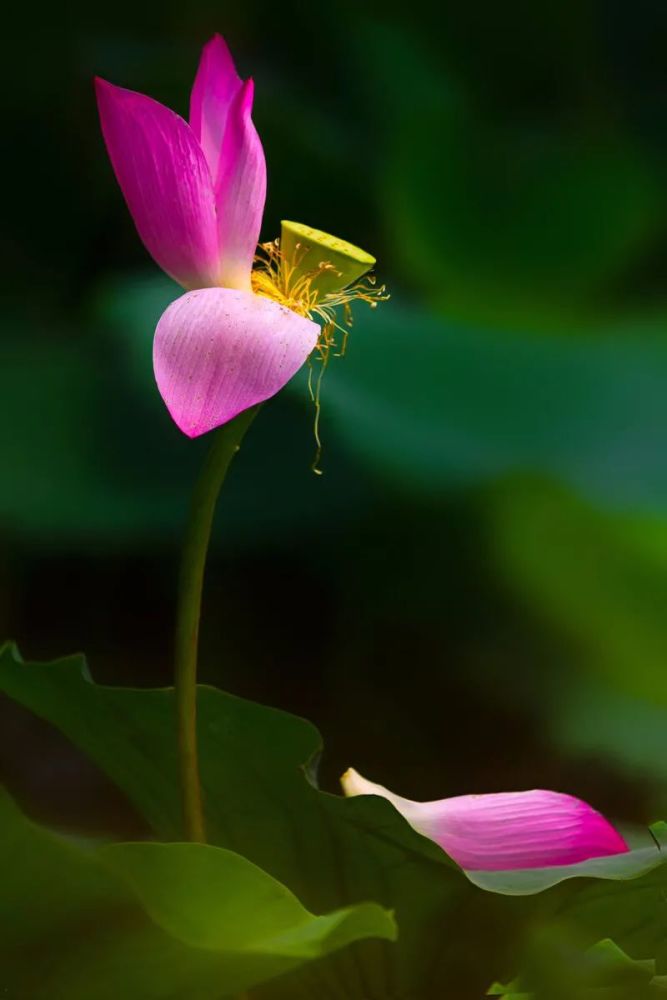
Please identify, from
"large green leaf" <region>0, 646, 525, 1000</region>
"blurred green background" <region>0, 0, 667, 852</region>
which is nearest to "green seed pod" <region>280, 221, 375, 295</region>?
"large green leaf" <region>0, 646, 525, 1000</region>

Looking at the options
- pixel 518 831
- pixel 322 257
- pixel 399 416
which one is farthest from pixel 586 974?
pixel 399 416

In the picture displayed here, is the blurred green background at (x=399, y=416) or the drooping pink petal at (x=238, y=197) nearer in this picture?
the drooping pink petal at (x=238, y=197)

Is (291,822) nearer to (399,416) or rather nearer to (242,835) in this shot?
(242,835)

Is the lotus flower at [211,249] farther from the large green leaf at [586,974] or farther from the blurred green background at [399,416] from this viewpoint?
the blurred green background at [399,416]

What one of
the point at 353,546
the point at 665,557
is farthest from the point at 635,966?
the point at 353,546

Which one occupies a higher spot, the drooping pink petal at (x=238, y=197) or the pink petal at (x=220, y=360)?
the drooping pink petal at (x=238, y=197)

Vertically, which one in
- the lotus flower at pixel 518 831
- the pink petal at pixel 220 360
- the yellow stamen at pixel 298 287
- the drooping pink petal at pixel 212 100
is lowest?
the lotus flower at pixel 518 831

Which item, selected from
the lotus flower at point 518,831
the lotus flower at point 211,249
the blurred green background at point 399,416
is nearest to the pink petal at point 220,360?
the lotus flower at point 211,249
